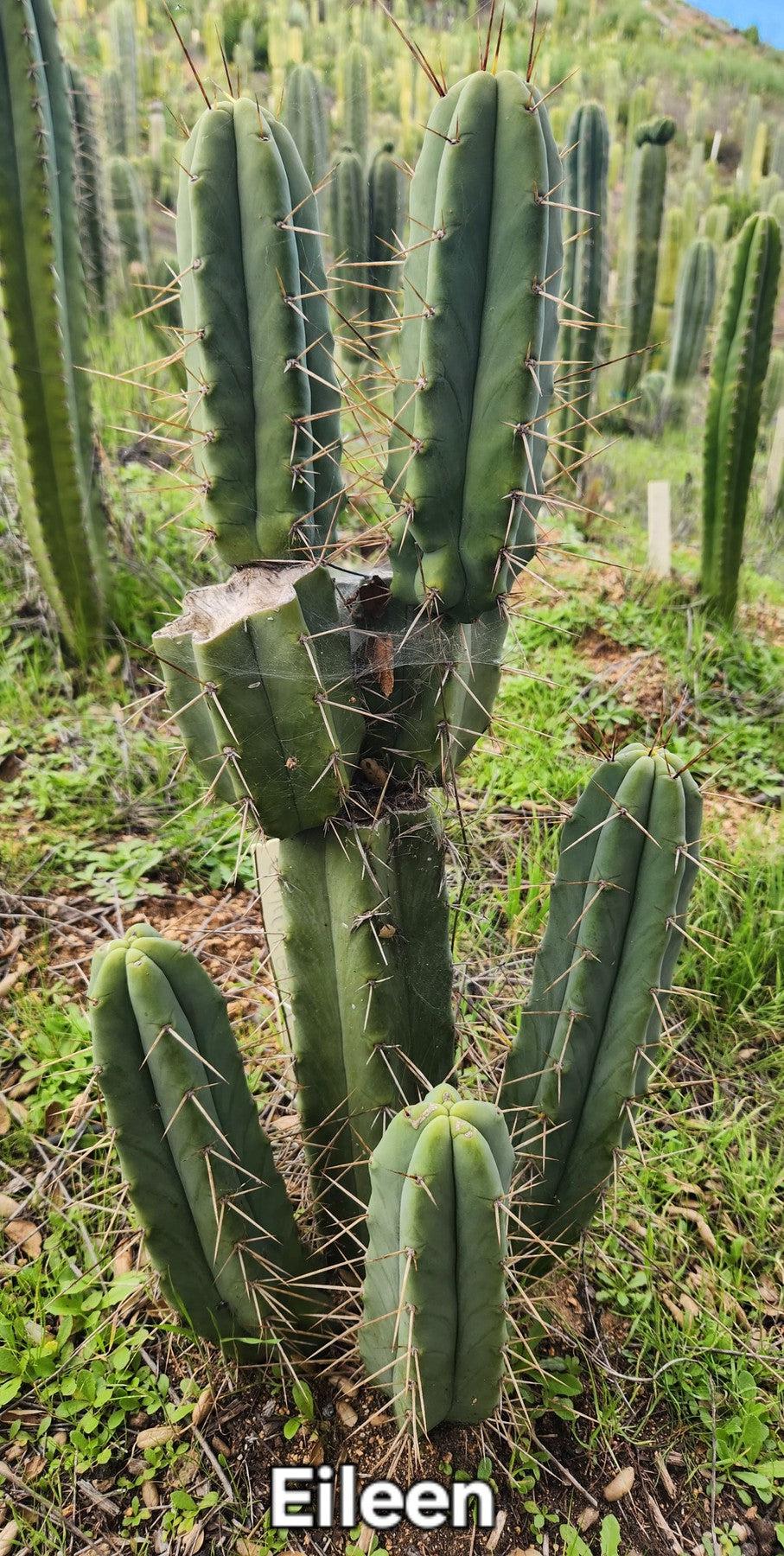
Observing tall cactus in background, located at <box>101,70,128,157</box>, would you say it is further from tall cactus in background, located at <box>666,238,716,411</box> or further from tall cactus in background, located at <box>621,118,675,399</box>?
tall cactus in background, located at <box>666,238,716,411</box>

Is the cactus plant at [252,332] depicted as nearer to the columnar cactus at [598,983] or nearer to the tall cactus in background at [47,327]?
the columnar cactus at [598,983]

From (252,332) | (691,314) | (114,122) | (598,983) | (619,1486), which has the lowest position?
(619,1486)

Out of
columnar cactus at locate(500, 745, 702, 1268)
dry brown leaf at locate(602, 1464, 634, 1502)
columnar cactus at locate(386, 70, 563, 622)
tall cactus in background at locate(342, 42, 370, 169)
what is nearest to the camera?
columnar cactus at locate(386, 70, 563, 622)

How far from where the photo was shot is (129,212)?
6262 mm

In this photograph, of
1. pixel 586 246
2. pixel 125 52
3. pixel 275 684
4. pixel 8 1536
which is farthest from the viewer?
pixel 125 52


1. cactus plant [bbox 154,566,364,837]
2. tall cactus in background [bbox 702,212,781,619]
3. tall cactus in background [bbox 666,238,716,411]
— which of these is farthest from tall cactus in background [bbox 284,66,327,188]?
cactus plant [bbox 154,566,364,837]

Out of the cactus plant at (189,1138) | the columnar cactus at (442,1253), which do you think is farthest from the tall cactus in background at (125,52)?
the columnar cactus at (442,1253)

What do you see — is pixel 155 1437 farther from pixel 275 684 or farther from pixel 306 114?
pixel 306 114

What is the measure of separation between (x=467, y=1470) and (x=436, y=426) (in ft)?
5.07

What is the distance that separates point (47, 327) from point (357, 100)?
22.7 ft

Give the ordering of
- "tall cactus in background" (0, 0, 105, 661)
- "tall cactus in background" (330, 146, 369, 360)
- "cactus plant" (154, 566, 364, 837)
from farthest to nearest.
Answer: "tall cactus in background" (330, 146, 369, 360)
"tall cactus in background" (0, 0, 105, 661)
"cactus plant" (154, 566, 364, 837)

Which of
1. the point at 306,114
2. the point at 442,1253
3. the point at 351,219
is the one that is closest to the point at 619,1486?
the point at 442,1253

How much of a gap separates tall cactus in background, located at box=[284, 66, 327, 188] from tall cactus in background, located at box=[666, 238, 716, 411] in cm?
274

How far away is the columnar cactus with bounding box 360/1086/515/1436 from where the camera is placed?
1.28 m
